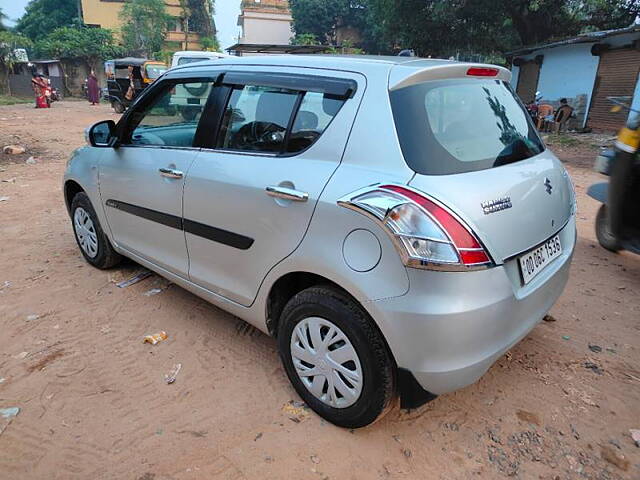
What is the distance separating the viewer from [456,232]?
180 cm

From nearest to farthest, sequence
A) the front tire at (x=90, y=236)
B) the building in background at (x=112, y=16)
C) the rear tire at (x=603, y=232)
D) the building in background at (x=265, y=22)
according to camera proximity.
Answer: the front tire at (x=90, y=236) → the rear tire at (x=603, y=232) → the building in background at (x=265, y=22) → the building in background at (x=112, y=16)

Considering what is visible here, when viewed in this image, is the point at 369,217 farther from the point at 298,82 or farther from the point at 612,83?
the point at 612,83

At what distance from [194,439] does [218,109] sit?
1.79m

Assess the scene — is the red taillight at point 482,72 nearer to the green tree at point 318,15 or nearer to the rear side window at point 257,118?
the rear side window at point 257,118

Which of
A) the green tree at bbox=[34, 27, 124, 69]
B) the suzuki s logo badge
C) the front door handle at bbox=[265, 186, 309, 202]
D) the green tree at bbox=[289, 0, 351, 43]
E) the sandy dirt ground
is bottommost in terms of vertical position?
the sandy dirt ground

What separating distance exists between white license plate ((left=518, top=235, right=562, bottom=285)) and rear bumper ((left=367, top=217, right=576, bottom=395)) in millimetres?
58

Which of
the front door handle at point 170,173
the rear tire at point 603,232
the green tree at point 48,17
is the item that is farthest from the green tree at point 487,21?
the green tree at point 48,17

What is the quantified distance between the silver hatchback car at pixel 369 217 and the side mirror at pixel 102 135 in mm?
775

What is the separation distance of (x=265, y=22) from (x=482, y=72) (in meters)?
55.0

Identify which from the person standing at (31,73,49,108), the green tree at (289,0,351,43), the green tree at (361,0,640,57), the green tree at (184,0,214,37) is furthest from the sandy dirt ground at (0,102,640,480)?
the green tree at (184,0,214,37)

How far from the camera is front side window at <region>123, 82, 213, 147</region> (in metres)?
3.04

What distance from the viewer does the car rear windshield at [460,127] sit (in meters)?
1.95

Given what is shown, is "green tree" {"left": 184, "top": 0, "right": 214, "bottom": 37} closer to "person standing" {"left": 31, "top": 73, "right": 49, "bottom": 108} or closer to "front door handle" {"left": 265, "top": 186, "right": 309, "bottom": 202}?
"person standing" {"left": 31, "top": 73, "right": 49, "bottom": 108}

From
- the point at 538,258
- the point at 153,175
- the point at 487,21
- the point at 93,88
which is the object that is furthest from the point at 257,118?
the point at 93,88
